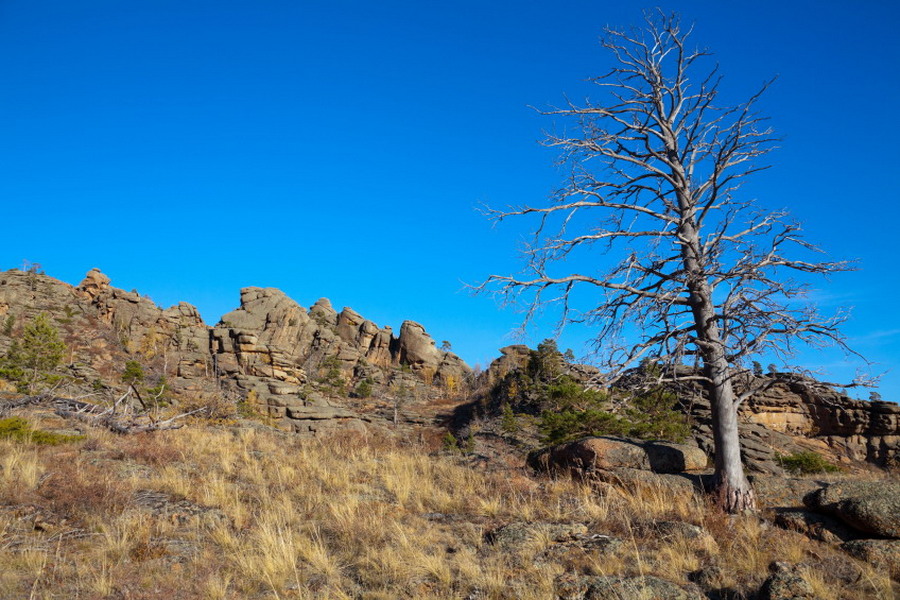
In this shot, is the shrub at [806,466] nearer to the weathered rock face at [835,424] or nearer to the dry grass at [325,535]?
the weathered rock face at [835,424]

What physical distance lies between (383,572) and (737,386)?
7.52 metres

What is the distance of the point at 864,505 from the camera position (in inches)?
241

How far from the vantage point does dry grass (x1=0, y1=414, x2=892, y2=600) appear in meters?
4.89

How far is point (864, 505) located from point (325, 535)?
6461 mm

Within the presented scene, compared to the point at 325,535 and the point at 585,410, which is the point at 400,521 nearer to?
the point at 325,535

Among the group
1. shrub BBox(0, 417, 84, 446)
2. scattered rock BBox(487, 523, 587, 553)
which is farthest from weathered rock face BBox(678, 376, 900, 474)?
shrub BBox(0, 417, 84, 446)

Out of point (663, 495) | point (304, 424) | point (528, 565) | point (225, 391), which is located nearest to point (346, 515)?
point (528, 565)

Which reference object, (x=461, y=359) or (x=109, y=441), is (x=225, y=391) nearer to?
(x=109, y=441)

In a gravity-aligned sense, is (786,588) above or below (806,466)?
below

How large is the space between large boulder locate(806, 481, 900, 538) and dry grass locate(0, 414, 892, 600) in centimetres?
59

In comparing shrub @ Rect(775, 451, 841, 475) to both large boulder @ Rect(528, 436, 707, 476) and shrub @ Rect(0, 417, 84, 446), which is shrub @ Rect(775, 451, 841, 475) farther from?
shrub @ Rect(0, 417, 84, 446)

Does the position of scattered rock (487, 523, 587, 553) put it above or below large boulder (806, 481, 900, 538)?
below

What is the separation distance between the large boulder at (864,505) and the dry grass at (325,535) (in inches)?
23.0

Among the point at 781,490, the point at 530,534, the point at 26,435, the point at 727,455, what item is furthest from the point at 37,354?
→ the point at 781,490
